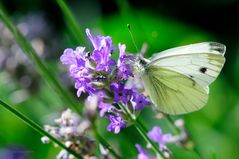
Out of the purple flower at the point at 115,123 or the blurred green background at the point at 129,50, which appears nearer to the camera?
the purple flower at the point at 115,123

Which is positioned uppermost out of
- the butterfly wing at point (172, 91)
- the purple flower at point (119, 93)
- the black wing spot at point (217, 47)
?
the purple flower at point (119, 93)

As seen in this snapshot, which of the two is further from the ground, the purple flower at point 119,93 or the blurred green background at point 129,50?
the purple flower at point 119,93

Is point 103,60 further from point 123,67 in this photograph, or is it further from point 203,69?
point 203,69

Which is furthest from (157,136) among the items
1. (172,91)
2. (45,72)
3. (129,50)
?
(129,50)

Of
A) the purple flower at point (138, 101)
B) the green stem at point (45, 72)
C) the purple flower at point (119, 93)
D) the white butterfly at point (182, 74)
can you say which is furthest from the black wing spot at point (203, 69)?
the green stem at point (45, 72)

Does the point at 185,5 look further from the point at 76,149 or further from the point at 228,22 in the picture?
the point at 76,149

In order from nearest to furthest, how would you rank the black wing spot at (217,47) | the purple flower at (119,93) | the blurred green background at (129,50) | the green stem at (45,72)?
the purple flower at (119,93) → the black wing spot at (217,47) → the green stem at (45,72) → the blurred green background at (129,50)

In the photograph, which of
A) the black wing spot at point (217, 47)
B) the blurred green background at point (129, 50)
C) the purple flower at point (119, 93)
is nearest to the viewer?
the purple flower at point (119, 93)

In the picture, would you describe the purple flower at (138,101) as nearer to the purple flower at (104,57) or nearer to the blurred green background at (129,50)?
the purple flower at (104,57)

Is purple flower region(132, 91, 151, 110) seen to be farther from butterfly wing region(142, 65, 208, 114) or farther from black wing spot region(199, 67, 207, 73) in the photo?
black wing spot region(199, 67, 207, 73)
